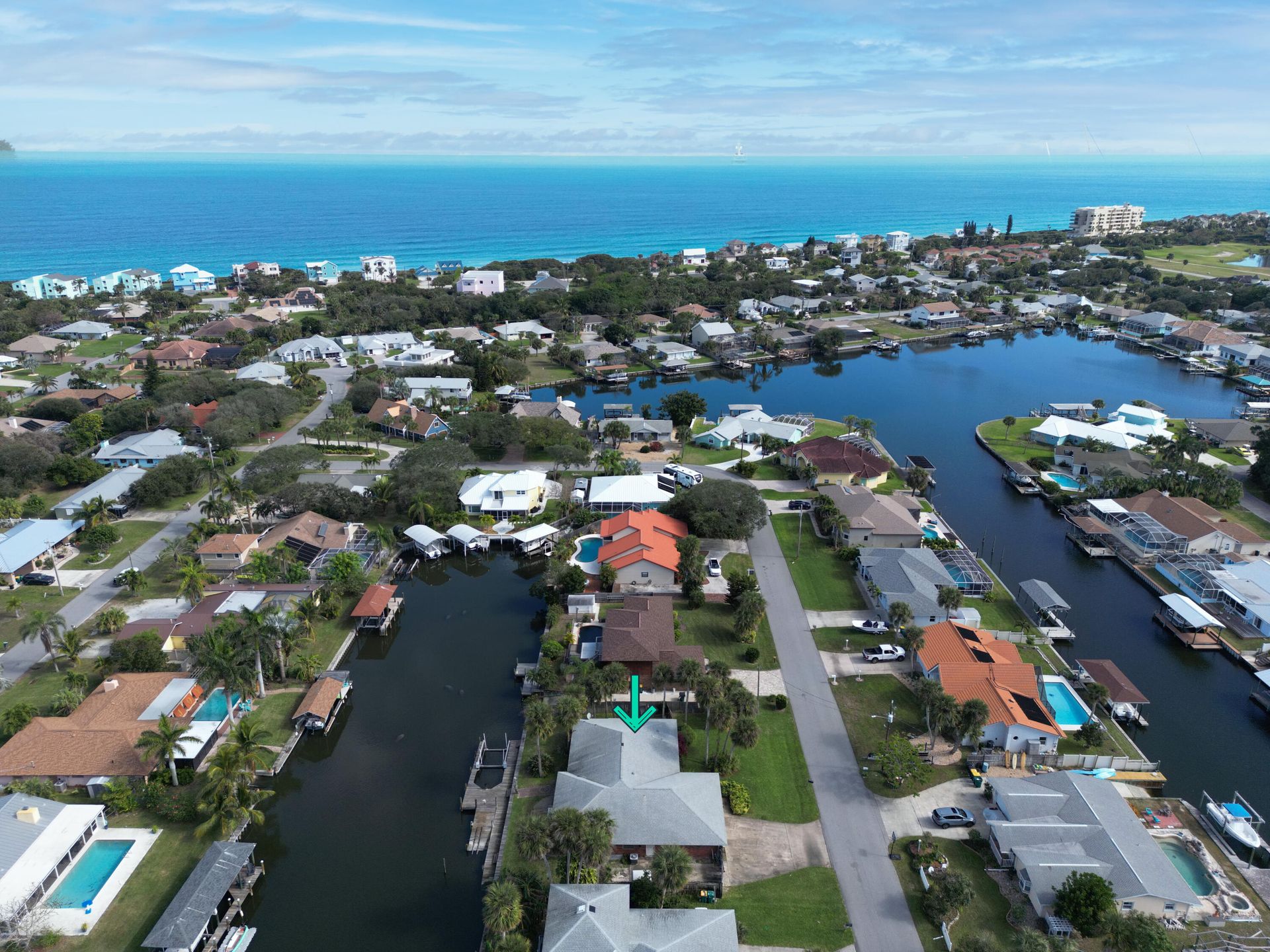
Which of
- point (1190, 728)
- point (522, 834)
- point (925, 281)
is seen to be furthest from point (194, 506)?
point (925, 281)

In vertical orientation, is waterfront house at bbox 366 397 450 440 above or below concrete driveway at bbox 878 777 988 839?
above

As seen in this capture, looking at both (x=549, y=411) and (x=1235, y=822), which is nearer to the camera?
(x=1235, y=822)

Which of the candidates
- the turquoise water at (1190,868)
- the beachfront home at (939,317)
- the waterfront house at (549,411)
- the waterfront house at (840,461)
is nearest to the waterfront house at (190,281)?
the waterfront house at (549,411)

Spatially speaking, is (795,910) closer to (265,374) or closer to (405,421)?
(405,421)

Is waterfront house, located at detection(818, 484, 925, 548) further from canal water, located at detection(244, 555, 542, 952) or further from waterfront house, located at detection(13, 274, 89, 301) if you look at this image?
waterfront house, located at detection(13, 274, 89, 301)

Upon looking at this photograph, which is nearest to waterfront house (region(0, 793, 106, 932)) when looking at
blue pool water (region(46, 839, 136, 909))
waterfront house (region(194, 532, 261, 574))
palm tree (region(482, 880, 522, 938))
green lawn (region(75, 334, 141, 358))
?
blue pool water (region(46, 839, 136, 909))

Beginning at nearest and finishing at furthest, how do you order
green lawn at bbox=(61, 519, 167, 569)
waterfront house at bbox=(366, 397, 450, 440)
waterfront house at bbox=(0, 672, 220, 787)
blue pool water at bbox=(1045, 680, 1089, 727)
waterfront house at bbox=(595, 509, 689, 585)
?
waterfront house at bbox=(0, 672, 220, 787) → blue pool water at bbox=(1045, 680, 1089, 727) → waterfront house at bbox=(595, 509, 689, 585) → green lawn at bbox=(61, 519, 167, 569) → waterfront house at bbox=(366, 397, 450, 440)

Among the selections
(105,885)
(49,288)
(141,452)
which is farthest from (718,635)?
(49,288)
